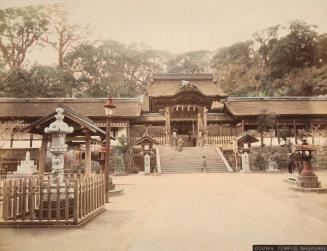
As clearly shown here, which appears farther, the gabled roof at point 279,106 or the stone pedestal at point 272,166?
the gabled roof at point 279,106

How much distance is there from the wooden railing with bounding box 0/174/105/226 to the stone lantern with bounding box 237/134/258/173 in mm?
13875

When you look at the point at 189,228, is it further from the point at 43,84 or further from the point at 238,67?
the point at 238,67

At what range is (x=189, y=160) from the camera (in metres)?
19.6

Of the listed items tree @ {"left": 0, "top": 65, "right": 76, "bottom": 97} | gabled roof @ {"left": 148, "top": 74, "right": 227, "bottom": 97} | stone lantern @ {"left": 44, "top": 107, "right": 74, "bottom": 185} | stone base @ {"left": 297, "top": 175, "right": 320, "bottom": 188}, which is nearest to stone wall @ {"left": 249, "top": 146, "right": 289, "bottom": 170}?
gabled roof @ {"left": 148, "top": 74, "right": 227, "bottom": 97}

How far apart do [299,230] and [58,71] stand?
996 inches

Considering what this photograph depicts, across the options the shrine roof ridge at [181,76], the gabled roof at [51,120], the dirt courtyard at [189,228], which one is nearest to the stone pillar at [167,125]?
the shrine roof ridge at [181,76]

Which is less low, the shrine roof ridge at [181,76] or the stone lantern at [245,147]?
the shrine roof ridge at [181,76]

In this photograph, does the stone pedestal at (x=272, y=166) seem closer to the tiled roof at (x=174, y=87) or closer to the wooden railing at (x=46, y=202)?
the tiled roof at (x=174, y=87)

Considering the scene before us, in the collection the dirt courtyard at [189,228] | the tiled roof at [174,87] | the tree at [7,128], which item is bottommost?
the dirt courtyard at [189,228]

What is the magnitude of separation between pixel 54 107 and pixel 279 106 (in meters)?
18.0

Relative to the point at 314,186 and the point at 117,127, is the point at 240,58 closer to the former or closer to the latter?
the point at 117,127

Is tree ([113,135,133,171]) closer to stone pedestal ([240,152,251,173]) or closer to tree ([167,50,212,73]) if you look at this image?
stone pedestal ([240,152,251,173])

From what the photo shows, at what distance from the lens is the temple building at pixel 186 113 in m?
22.9

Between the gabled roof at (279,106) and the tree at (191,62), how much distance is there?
1544 cm
